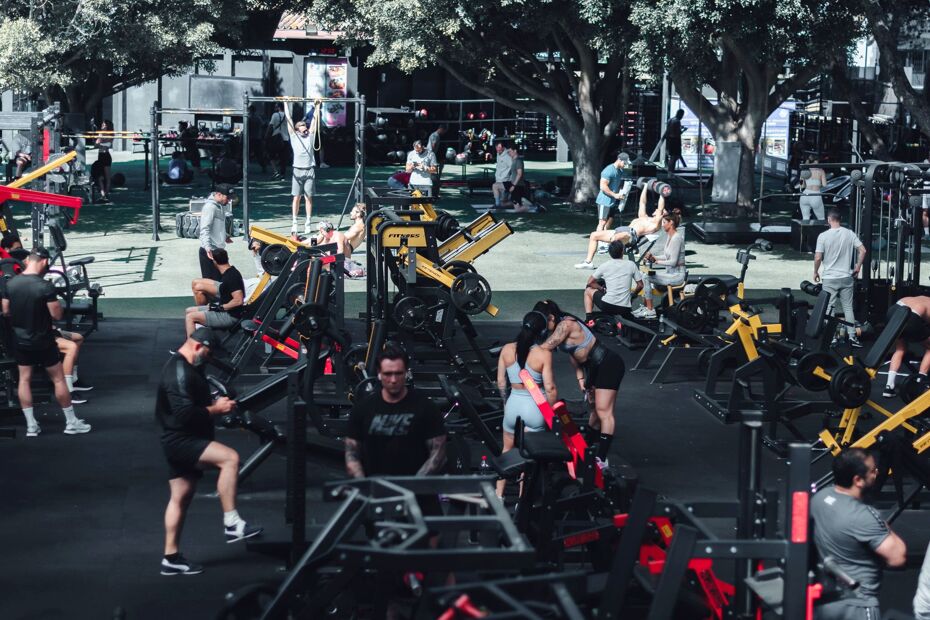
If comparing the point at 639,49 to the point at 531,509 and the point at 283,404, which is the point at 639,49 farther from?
the point at 531,509

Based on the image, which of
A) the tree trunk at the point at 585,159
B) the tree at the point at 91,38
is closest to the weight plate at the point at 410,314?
the tree at the point at 91,38

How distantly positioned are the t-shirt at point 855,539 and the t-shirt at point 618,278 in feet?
29.6

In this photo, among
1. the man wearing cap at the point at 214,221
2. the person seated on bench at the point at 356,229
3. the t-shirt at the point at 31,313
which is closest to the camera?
the t-shirt at the point at 31,313

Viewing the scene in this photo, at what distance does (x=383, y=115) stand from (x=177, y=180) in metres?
9.52

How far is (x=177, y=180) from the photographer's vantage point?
34.3 m

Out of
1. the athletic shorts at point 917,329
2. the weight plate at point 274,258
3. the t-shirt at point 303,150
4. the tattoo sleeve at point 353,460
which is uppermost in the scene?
the t-shirt at point 303,150

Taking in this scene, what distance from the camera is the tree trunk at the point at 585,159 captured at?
29625mm

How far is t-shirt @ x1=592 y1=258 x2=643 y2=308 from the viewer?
52.9 feet

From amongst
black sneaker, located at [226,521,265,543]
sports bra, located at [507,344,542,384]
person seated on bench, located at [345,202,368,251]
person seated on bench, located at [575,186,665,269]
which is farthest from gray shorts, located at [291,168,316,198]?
black sneaker, located at [226,521,265,543]

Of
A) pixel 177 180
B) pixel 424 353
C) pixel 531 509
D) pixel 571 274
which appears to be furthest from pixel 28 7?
pixel 531 509

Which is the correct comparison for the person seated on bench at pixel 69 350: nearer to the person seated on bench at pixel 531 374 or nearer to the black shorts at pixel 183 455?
the black shorts at pixel 183 455

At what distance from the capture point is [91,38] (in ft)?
86.2

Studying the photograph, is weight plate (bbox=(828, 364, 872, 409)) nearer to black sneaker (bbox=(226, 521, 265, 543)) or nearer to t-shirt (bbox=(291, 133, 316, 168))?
black sneaker (bbox=(226, 521, 265, 543))

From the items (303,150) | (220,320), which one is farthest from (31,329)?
(303,150)
